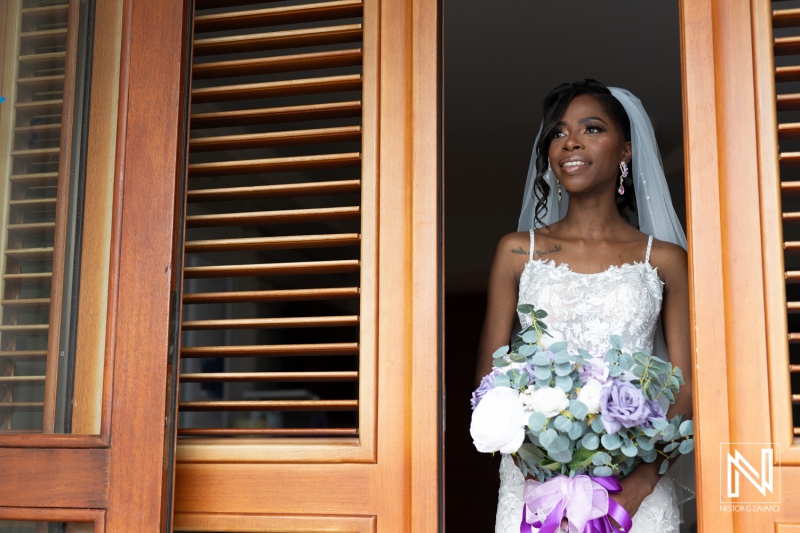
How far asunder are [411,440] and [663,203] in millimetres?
1314

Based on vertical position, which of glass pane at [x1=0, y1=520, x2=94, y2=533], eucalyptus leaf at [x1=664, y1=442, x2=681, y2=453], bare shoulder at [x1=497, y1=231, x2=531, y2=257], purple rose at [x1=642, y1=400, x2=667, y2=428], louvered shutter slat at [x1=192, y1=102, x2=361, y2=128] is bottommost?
glass pane at [x1=0, y1=520, x2=94, y2=533]

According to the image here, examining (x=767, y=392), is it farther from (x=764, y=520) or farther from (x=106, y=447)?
(x=106, y=447)

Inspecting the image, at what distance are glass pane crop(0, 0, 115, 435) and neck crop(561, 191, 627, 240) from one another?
4.91 ft

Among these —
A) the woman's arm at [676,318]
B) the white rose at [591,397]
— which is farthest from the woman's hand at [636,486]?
the white rose at [591,397]

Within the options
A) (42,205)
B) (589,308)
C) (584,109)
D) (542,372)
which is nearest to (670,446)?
(542,372)

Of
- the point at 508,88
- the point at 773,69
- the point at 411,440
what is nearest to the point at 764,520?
the point at 411,440

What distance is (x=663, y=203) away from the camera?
115 inches

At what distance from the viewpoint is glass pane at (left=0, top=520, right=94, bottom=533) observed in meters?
2.02

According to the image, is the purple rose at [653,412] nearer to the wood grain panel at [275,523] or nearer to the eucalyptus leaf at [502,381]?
the eucalyptus leaf at [502,381]

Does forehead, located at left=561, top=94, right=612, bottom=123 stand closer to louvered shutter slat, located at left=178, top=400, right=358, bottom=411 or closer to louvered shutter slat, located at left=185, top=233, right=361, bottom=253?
louvered shutter slat, located at left=185, top=233, right=361, bottom=253

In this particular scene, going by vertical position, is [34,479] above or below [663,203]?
below

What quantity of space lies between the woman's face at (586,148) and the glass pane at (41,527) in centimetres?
167

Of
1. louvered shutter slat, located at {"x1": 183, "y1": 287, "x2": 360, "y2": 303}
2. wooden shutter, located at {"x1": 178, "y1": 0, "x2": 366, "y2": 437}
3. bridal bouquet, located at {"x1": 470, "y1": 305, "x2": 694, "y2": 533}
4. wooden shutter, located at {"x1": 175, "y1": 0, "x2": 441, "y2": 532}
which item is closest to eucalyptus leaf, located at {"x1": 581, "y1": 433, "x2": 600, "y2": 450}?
bridal bouquet, located at {"x1": 470, "y1": 305, "x2": 694, "y2": 533}

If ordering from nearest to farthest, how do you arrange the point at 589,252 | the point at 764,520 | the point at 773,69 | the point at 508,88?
the point at 764,520
the point at 773,69
the point at 589,252
the point at 508,88
